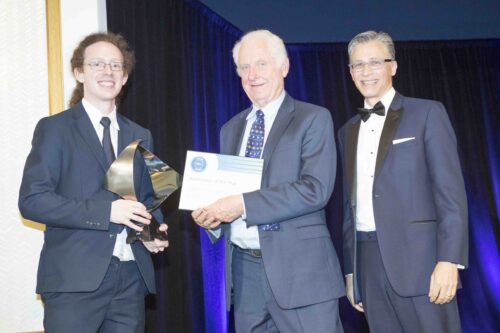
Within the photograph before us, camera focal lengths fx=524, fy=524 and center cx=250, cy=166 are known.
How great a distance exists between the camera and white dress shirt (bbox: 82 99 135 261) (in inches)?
88.4

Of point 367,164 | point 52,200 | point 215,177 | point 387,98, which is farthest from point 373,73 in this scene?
point 52,200

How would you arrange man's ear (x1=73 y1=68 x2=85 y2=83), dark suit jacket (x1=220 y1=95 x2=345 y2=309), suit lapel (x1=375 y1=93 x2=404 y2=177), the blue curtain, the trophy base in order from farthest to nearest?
the blue curtain
man's ear (x1=73 y1=68 x2=85 y2=83)
suit lapel (x1=375 y1=93 x2=404 y2=177)
the trophy base
dark suit jacket (x1=220 y1=95 x2=345 y2=309)

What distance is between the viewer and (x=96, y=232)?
2176 millimetres

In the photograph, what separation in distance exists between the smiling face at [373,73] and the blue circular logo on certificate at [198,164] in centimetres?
89

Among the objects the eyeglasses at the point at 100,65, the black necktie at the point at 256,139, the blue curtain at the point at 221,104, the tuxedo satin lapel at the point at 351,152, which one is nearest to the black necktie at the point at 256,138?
the black necktie at the point at 256,139

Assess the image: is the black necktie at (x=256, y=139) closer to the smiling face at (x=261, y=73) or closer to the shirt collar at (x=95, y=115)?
the smiling face at (x=261, y=73)

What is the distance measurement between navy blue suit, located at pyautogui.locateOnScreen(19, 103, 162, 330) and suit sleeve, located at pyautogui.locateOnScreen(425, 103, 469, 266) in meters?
1.28

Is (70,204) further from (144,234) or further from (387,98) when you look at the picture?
(387,98)

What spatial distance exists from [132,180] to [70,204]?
26 cm

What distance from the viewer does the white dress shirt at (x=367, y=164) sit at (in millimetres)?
2363

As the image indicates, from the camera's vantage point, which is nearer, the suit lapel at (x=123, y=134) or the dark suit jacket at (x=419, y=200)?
the dark suit jacket at (x=419, y=200)

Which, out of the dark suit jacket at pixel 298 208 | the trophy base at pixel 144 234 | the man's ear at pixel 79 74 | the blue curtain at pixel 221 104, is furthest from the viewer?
the blue curtain at pixel 221 104

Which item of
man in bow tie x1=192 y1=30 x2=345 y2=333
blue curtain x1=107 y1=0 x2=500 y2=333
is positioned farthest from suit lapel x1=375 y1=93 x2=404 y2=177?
blue curtain x1=107 y1=0 x2=500 y2=333

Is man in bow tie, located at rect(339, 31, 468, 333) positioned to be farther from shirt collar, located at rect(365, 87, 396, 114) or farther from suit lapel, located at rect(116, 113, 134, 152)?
suit lapel, located at rect(116, 113, 134, 152)
